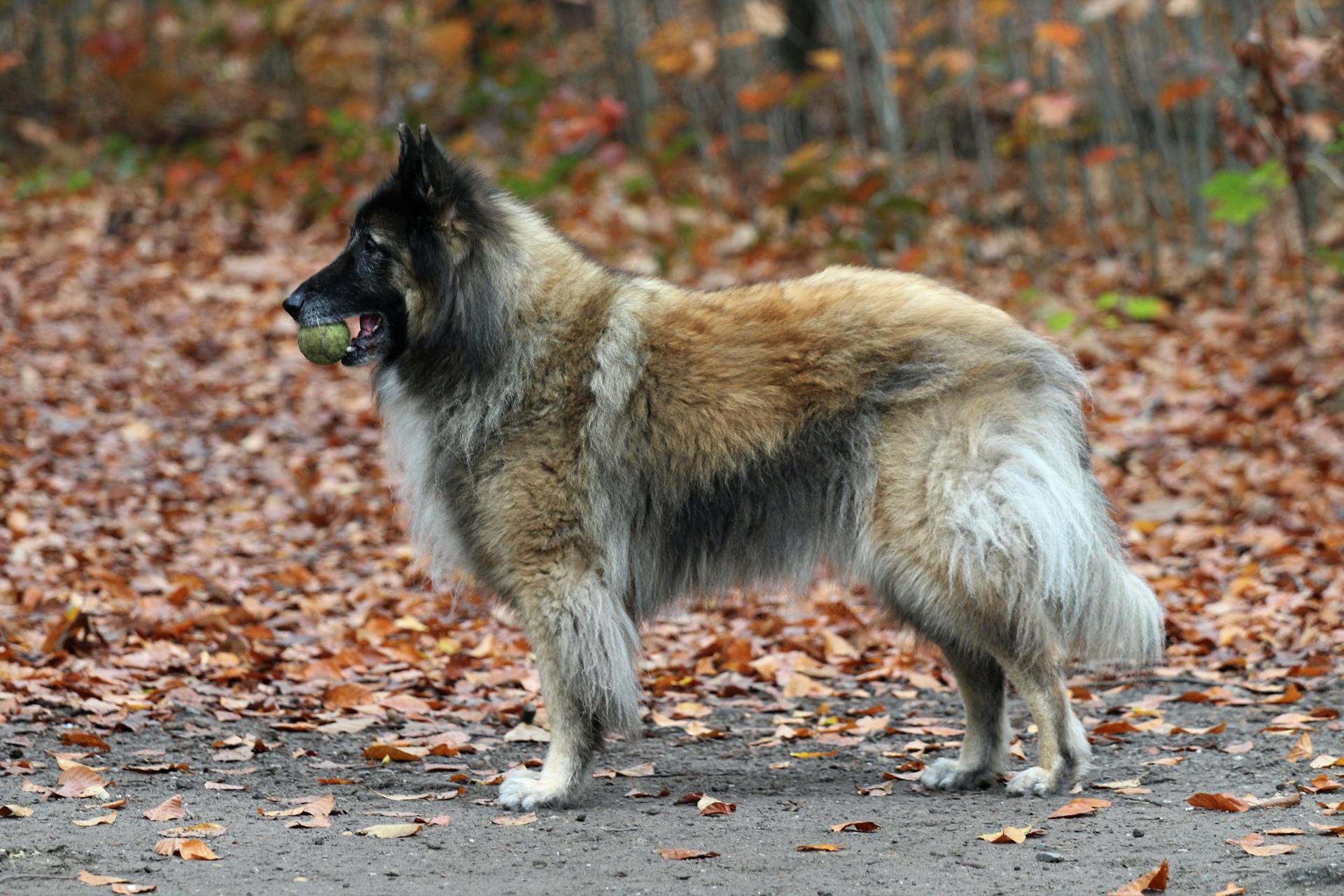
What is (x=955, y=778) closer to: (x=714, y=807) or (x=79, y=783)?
(x=714, y=807)

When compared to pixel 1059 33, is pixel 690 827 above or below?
below

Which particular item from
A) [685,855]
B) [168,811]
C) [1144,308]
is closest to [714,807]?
[685,855]

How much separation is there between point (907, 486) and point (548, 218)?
1701mm

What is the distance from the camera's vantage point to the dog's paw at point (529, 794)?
416 cm

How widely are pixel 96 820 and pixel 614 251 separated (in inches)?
355

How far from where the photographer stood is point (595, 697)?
4.33 meters

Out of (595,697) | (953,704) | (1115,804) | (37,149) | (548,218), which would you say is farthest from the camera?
(37,149)

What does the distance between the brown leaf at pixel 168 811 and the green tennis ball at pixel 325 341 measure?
145cm

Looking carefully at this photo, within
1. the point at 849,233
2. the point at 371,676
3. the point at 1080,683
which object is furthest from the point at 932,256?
the point at 371,676

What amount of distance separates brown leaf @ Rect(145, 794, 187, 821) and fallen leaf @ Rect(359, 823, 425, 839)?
545 mm

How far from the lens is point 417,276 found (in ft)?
14.6

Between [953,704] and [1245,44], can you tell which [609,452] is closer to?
[953,704]

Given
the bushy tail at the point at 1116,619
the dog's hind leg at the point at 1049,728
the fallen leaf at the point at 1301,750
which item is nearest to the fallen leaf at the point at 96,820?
the dog's hind leg at the point at 1049,728

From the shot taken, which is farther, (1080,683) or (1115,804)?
(1080,683)
